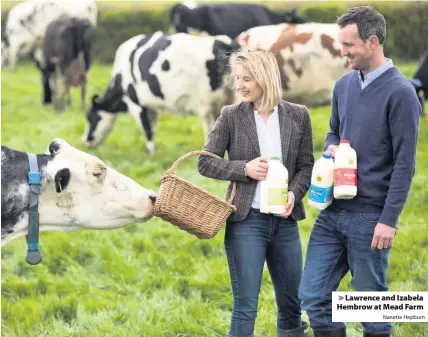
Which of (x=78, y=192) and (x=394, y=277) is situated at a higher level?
(x=78, y=192)

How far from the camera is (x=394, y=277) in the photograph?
5.84m

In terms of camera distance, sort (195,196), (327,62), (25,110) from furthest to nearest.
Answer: (25,110), (327,62), (195,196)

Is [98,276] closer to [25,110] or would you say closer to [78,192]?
[78,192]

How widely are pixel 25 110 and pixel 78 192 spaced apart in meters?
9.88

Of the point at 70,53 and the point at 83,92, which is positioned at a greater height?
the point at 70,53

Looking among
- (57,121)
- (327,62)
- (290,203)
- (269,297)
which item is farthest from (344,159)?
(57,121)

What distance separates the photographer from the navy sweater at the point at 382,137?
3777 millimetres

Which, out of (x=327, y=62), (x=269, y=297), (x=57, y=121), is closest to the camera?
(x=269, y=297)

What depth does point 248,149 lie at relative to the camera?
4121 mm

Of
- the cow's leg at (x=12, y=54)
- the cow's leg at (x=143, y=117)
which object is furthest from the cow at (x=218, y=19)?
the cow's leg at (x=12, y=54)

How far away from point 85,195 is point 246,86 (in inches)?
37.0

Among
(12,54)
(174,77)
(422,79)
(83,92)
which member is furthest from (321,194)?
(12,54)

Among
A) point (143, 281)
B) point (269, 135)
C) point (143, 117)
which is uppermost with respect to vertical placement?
point (269, 135)

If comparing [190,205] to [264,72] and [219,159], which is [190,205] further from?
[264,72]
